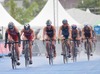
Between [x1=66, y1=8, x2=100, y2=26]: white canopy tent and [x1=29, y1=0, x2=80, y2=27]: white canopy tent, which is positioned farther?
[x1=66, y1=8, x2=100, y2=26]: white canopy tent

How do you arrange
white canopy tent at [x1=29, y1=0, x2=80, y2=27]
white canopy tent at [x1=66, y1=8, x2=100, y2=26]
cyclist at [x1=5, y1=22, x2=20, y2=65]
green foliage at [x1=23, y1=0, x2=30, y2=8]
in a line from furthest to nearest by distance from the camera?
green foliage at [x1=23, y1=0, x2=30, y2=8] → white canopy tent at [x1=66, y1=8, x2=100, y2=26] → white canopy tent at [x1=29, y1=0, x2=80, y2=27] → cyclist at [x1=5, y1=22, x2=20, y2=65]

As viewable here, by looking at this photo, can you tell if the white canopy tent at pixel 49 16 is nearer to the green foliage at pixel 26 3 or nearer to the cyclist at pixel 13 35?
the cyclist at pixel 13 35

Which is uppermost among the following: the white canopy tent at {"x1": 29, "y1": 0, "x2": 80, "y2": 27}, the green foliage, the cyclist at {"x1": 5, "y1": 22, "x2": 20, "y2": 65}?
the green foliage

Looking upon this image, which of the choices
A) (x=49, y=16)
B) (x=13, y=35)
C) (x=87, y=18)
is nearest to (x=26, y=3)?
(x=87, y=18)

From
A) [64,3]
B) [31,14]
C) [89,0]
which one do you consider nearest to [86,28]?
[31,14]

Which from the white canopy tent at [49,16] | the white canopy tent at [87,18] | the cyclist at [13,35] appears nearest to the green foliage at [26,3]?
the white canopy tent at [87,18]

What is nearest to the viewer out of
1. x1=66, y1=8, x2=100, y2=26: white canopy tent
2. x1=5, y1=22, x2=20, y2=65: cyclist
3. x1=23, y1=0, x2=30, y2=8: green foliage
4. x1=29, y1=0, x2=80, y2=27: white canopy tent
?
x1=5, y1=22, x2=20, y2=65: cyclist

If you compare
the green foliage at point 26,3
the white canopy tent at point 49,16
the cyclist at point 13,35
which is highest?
the green foliage at point 26,3

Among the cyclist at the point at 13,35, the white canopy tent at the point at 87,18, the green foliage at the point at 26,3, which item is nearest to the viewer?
the cyclist at the point at 13,35

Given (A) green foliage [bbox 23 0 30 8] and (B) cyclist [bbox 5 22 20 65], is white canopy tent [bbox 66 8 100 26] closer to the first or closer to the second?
(B) cyclist [bbox 5 22 20 65]

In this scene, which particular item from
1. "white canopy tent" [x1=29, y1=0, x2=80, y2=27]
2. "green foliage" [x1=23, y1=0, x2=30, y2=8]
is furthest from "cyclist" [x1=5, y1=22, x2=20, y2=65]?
"green foliage" [x1=23, y1=0, x2=30, y2=8]

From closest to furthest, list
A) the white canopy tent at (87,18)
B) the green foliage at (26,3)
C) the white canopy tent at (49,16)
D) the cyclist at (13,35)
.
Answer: the cyclist at (13,35) → the white canopy tent at (49,16) → the white canopy tent at (87,18) → the green foliage at (26,3)

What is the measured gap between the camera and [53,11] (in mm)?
46906

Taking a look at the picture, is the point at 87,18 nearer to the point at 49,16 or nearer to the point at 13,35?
the point at 49,16
